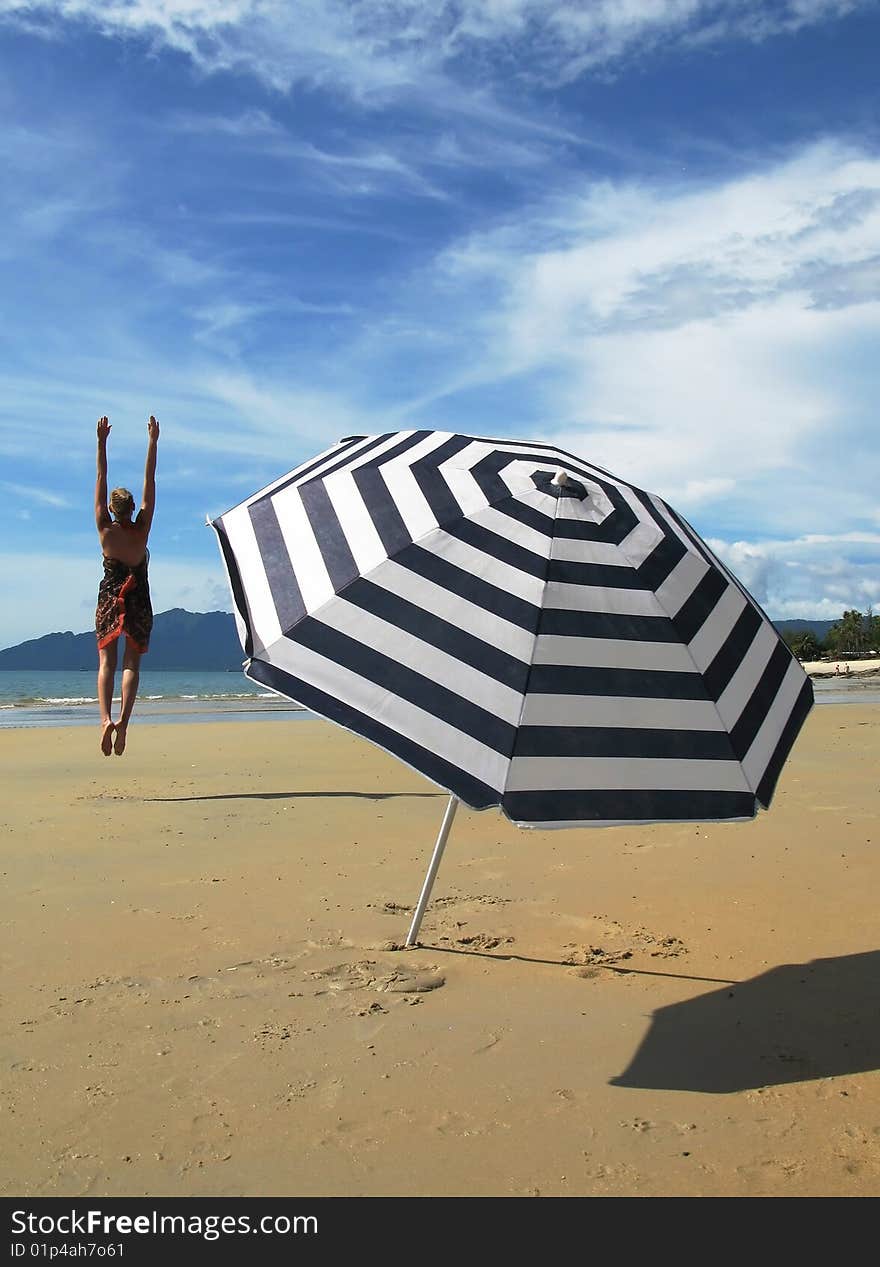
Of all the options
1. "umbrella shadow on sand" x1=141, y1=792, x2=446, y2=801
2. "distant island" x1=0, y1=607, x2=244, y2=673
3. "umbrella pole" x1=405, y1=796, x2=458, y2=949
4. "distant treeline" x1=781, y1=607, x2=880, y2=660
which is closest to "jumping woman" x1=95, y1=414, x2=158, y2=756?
"umbrella pole" x1=405, y1=796, x2=458, y2=949

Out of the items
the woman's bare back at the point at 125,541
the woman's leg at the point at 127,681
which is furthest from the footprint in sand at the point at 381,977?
the woman's bare back at the point at 125,541

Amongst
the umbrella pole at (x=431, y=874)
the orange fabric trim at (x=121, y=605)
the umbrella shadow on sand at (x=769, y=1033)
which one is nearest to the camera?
the umbrella shadow on sand at (x=769, y=1033)

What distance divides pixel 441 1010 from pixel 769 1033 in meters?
1.54

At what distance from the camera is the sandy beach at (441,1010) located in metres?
3.53

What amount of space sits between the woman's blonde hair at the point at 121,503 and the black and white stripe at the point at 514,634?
455mm

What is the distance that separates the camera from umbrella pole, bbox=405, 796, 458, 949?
5145 millimetres

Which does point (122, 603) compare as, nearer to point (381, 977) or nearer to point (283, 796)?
point (381, 977)

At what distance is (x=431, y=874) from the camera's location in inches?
216

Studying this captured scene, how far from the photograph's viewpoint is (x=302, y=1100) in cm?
396

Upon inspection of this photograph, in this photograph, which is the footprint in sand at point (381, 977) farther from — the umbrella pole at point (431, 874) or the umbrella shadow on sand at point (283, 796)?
the umbrella shadow on sand at point (283, 796)

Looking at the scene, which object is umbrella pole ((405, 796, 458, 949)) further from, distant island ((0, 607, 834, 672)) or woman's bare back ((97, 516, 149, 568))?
distant island ((0, 607, 834, 672))

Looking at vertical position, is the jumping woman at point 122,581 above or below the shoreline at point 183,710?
above

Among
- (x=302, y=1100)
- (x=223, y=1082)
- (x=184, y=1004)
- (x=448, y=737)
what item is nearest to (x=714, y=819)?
(x=448, y=737)
